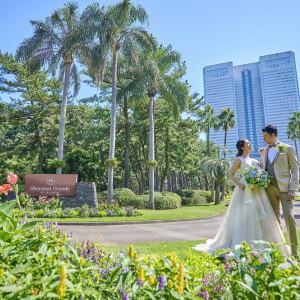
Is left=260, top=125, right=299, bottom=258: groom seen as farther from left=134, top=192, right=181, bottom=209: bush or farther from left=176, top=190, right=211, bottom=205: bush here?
left=176, top=190, right=211, bottom=205: bush

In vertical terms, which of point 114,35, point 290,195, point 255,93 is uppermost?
point 255,93

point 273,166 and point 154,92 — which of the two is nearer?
point 273,166

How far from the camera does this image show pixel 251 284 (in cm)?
149

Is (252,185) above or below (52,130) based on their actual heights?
below

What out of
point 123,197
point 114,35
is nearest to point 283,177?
point 123,197

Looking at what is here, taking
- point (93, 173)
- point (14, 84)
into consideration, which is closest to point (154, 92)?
point (93, 173)

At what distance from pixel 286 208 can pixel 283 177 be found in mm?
551

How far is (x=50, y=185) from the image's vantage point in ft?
50.1

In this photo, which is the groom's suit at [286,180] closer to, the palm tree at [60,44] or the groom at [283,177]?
the groom at [283,177]

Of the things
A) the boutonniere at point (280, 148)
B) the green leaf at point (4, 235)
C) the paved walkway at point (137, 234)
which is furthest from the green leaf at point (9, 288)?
the paved walkway at point (137, 234)

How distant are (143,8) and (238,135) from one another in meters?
154

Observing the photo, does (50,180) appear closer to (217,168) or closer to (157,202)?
(157,202)

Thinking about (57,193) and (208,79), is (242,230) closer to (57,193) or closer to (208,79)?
(57,193)

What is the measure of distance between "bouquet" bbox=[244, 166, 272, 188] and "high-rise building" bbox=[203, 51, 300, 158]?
146 m
